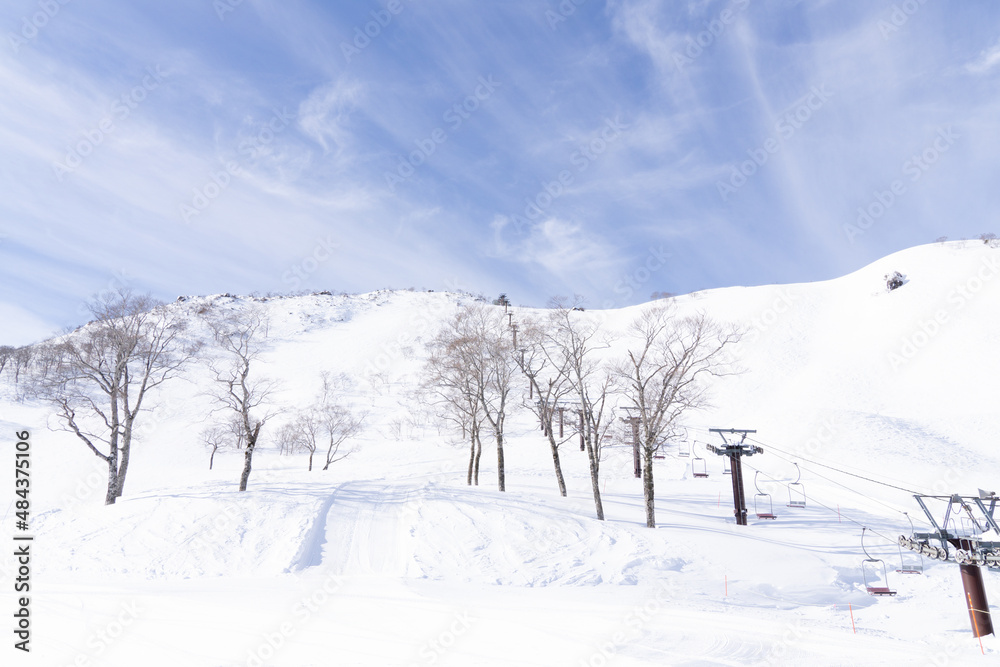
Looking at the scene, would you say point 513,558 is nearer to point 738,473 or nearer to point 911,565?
point 738,473

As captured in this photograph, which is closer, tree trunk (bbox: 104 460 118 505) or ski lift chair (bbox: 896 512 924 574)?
ski lift chair (bbox: 896 512 924 574)

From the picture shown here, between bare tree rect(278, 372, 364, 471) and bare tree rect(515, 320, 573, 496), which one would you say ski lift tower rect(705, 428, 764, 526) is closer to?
bare tree rect(515, 320, 573, 496)

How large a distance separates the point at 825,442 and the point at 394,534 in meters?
38.6

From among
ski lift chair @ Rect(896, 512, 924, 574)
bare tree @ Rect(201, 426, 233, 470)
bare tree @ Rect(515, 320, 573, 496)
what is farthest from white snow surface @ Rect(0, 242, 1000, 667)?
bare tree @ Rect(515, 320, 573, 496)

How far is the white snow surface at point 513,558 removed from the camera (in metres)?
11.0

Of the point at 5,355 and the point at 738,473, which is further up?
the point at 5,355

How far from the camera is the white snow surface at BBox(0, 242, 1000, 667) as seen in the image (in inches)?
435

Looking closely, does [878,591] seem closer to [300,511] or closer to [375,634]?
[375,634]

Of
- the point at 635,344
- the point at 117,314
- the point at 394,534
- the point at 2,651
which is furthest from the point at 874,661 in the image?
the point at 635,344

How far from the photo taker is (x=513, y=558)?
19000 millimetres

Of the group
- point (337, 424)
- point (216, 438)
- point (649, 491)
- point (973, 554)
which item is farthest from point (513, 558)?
point (216, 438)

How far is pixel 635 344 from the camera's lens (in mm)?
88312

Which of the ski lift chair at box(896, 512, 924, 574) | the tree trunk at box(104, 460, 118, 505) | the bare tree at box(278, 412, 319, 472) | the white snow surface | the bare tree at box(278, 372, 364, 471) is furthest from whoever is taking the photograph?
the bare tree at box(278, 412, 319, 472)

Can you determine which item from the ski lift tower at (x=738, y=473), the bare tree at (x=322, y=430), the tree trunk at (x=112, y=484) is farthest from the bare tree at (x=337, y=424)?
the ski lift tower at (x=738, y=473)
